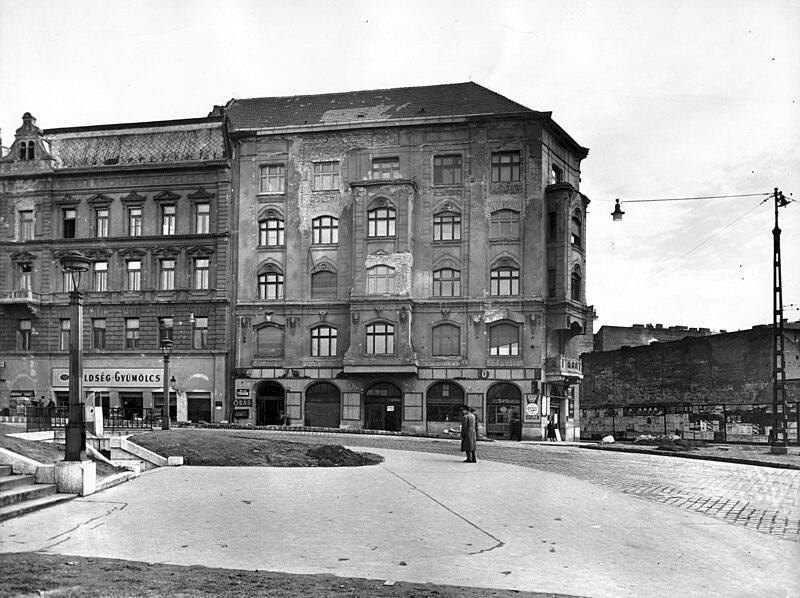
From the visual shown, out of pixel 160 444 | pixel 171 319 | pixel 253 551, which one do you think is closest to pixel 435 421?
pixel 171 319

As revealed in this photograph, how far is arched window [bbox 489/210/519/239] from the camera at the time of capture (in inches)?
1617

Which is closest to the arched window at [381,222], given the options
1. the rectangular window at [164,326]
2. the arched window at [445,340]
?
the arched window at [445,340]

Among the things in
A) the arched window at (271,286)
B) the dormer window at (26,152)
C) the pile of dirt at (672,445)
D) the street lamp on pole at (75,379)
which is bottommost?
the pile of dirt at (672,445)

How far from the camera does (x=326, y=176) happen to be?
42938 mm

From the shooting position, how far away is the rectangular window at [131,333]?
142 feet

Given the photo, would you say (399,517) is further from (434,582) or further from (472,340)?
(472,340)

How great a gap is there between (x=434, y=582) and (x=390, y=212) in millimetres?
35078

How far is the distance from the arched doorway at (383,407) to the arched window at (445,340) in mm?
3047

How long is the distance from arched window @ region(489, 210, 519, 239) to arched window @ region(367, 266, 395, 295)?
19.1 feet

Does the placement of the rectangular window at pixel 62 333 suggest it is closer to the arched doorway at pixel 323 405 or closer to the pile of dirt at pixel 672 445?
the arched doorway at pixel 323 405

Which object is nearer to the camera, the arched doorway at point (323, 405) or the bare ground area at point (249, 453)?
the bare ground area at point (249, 453)

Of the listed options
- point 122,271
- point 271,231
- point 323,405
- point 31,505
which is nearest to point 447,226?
point 271,231

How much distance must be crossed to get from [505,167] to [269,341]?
1599 centimetres

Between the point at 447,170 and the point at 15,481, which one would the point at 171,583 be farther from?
the point at 447,170
